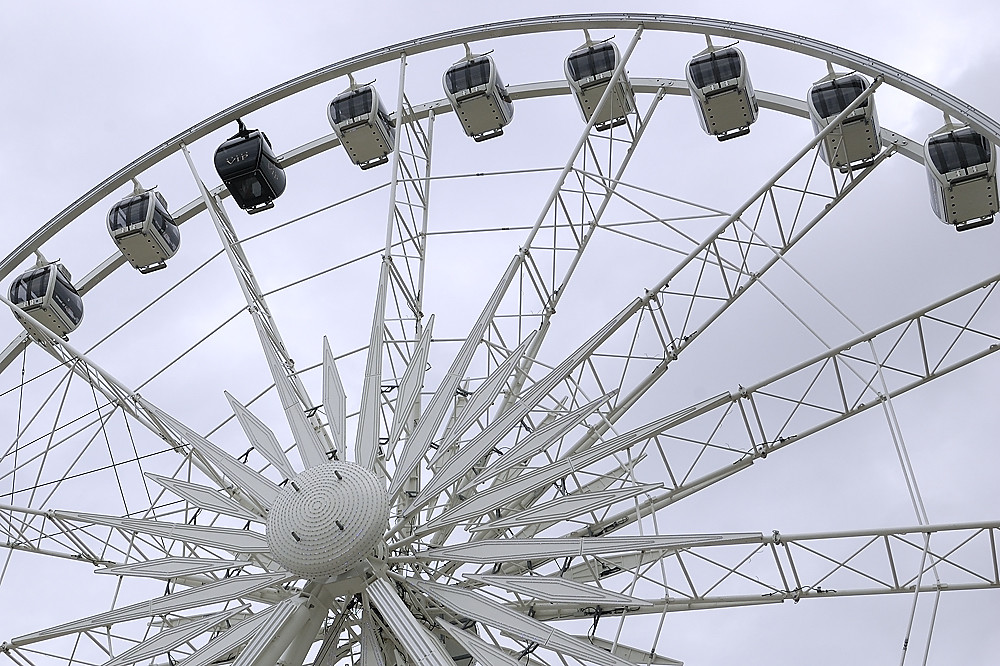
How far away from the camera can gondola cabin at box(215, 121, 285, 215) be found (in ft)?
68.3

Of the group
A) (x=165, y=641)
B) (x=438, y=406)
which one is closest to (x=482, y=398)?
(x=438, y=406)

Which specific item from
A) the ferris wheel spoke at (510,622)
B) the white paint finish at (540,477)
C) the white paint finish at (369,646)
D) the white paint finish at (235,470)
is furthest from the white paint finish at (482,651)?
the white paint finish at (235,470)

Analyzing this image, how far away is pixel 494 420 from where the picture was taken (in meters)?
15.2

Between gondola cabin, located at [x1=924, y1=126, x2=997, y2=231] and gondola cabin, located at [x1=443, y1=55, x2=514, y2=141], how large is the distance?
635cm

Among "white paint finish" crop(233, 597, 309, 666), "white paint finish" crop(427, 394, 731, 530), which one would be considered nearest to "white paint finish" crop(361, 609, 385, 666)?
"white paint finish" crop(233, 597, 309, 666)

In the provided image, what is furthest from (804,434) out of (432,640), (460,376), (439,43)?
(439,43)

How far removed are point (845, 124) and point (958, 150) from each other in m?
1.52

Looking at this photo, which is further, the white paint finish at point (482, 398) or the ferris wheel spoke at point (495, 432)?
the white paint finish at point (482, 398)

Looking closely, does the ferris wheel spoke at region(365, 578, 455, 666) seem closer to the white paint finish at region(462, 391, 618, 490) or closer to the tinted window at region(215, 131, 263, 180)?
the white paint finish at region(462, 391, 618, 490)

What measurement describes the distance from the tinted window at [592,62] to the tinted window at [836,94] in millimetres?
3053

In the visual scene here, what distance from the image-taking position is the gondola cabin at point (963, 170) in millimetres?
17141

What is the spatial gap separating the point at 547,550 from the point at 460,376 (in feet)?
7.97

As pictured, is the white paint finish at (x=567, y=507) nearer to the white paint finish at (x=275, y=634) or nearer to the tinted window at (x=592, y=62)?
the white paint finish at (x=275, y=634)

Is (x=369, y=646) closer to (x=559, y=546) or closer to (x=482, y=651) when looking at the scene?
(x=482, y=651)
